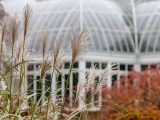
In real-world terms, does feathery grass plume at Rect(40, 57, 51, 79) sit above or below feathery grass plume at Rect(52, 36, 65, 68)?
below

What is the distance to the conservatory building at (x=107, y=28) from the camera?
71.7 ft

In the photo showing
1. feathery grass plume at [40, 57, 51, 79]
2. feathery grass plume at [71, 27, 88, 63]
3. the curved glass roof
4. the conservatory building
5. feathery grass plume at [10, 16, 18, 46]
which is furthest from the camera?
the curved glass roof

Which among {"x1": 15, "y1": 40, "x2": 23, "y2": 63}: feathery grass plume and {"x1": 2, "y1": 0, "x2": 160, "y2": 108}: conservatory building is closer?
{"x1": 15, "y1": 40, "x2": 23, "y2": 63}: feathery grass plume

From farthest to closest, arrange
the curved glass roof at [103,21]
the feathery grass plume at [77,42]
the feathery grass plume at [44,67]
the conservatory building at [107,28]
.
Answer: the curved glass roof at [103,21], the conservatory building at [107,28], the feathery grass plume at [44,67], the feathery grass plume at [77,42]

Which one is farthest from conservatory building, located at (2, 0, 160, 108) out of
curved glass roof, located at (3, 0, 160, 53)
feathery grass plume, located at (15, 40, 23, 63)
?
feathery grass plume, located at (15, 40, 23, 63)

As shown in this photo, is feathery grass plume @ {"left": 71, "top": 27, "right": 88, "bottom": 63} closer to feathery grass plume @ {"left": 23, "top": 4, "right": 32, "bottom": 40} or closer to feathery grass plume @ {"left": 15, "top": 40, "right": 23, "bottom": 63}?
feathery grass plume @ {"left": 23, "top": 4, "right": 32, "bottom": 40}

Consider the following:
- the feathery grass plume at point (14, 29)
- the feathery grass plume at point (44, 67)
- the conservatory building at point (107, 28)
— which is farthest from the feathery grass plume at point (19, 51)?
the conservatory building at point (107, 28)

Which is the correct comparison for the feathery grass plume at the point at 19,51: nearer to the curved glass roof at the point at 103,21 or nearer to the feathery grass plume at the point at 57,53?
the feathery grass plume at the point at 57,53

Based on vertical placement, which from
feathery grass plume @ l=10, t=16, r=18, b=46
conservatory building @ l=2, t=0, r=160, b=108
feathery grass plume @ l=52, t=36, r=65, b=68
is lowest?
feathery grass plume @ l=52, t=36, r=65, b=68

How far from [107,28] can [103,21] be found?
0.37 m

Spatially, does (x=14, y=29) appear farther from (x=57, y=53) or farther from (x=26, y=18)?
(x=57, y=53)

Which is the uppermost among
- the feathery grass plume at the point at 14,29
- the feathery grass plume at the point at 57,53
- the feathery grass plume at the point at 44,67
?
the feathery grass plume at the point at 14,29

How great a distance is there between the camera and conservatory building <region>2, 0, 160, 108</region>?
2184 cm

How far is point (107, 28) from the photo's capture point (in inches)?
898
